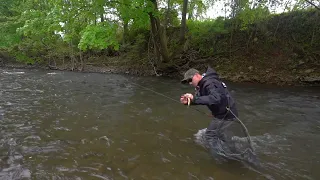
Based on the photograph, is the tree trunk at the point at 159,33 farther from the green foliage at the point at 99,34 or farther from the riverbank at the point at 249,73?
the green foliage at the point at 99,34

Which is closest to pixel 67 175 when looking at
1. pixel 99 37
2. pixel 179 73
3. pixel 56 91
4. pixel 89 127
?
pixel 89 127

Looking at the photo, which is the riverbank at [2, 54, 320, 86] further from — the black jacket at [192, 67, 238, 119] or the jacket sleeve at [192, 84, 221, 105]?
the jacket sleeve at [192, 84, 221, 105]

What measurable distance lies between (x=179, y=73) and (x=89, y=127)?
1202 cm

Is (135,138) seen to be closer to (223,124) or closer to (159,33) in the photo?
(223,124)

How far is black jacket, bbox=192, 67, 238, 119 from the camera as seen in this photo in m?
4.61

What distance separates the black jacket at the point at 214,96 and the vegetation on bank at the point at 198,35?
9.36 m

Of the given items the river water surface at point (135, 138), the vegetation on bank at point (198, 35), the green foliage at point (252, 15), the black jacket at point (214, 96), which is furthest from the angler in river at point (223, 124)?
the green foliage at point (252, 15)

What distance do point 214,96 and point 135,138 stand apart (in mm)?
2661

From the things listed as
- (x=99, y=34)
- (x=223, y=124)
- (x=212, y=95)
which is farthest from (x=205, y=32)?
(x=212, y=95)

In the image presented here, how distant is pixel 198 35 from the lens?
66.0ft

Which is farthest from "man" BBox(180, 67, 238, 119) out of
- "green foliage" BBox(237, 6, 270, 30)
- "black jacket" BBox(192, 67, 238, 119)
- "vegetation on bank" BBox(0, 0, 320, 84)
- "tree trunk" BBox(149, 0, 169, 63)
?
"green foliage" BBox(237, 6, 270, 30)

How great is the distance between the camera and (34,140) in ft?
19.4

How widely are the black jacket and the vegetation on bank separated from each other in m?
9.36

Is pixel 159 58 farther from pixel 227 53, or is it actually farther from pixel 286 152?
pixel 286 152
